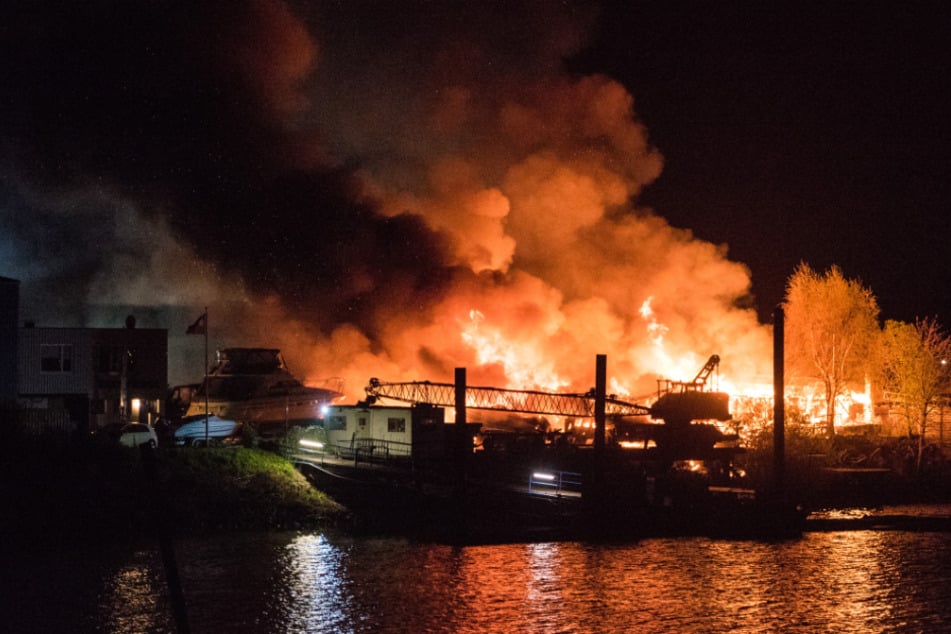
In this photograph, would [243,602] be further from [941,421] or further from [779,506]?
[941,421]

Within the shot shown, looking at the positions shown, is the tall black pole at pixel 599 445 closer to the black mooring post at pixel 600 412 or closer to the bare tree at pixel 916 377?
the black mooring post at pixel 600 412

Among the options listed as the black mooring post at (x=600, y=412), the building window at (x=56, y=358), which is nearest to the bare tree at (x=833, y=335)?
the black mooring post at (x=600, y=412)

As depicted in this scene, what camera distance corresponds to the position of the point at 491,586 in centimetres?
2783

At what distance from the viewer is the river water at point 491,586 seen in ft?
79.6

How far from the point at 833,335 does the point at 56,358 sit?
4220 cm

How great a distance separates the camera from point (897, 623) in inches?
955

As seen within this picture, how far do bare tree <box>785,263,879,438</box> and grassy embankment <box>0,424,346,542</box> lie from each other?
108ft

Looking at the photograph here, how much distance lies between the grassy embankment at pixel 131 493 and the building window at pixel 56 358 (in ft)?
61.0

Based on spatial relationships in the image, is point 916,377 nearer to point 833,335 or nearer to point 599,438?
point 833,335

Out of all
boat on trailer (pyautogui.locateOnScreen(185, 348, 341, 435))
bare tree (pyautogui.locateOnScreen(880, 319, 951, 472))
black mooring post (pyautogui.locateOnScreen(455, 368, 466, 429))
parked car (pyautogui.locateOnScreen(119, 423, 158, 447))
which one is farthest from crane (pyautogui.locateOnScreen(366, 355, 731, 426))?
parked car (pyautogui.locateOnScreen(119, 423, 158, 447))

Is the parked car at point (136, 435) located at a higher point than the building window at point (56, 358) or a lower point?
lower

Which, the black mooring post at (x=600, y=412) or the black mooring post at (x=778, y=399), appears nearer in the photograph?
the black mooring post at (x=600, y=412)

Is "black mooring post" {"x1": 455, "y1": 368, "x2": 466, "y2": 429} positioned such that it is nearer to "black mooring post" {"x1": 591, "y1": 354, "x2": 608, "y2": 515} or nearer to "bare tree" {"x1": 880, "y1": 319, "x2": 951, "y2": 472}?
"black mooring post" {"x1": 591, "y1": 354, "x2": 608, "y2": 515}

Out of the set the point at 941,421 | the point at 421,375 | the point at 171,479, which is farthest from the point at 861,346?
the point at 171,479
